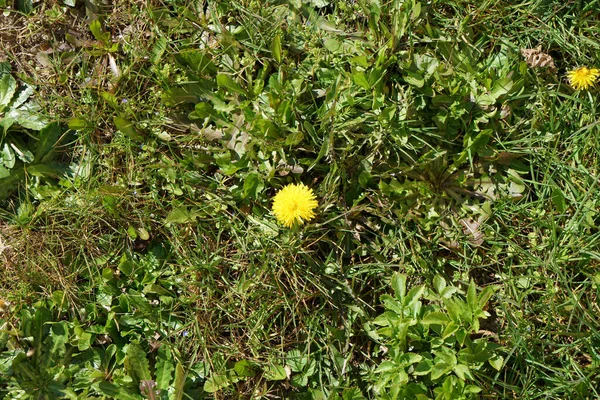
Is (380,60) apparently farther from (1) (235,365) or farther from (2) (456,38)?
(1) (235,365)

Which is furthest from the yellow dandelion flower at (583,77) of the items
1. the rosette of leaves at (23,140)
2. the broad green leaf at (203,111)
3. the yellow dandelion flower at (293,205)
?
the rosette of leaves at (23,140)

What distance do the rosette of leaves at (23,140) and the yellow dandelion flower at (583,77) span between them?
7.89ft

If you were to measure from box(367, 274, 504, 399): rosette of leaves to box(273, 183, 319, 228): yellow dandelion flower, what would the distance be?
49 centimetres

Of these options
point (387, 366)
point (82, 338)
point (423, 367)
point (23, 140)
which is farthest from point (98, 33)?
point (423, 367)

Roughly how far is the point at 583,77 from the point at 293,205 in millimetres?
1416

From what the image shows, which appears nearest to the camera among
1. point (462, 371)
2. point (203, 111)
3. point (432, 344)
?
point (462, 371)

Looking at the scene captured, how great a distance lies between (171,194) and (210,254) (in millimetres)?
342

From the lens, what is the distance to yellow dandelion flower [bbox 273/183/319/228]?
2.83 metres

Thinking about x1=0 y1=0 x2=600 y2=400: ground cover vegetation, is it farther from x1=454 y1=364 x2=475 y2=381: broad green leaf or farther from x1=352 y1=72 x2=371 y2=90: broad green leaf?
x1=454 y1=364 x2=475 y2=381: broad green leaf

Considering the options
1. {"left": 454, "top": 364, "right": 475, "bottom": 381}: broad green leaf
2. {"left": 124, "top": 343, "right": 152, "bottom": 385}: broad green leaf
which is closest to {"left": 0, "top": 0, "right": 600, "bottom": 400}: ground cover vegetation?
{"left": 124, "top": 343, "right": 152, "bottom": 385}: broad green leaf

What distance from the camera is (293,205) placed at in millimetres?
2836

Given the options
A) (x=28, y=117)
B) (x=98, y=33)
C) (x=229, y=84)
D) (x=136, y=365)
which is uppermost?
(x=98, y=33)

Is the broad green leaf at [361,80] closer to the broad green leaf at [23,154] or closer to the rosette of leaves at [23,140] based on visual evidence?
the rosette of leaves at [23,140]

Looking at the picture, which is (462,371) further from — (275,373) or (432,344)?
(275,373)
